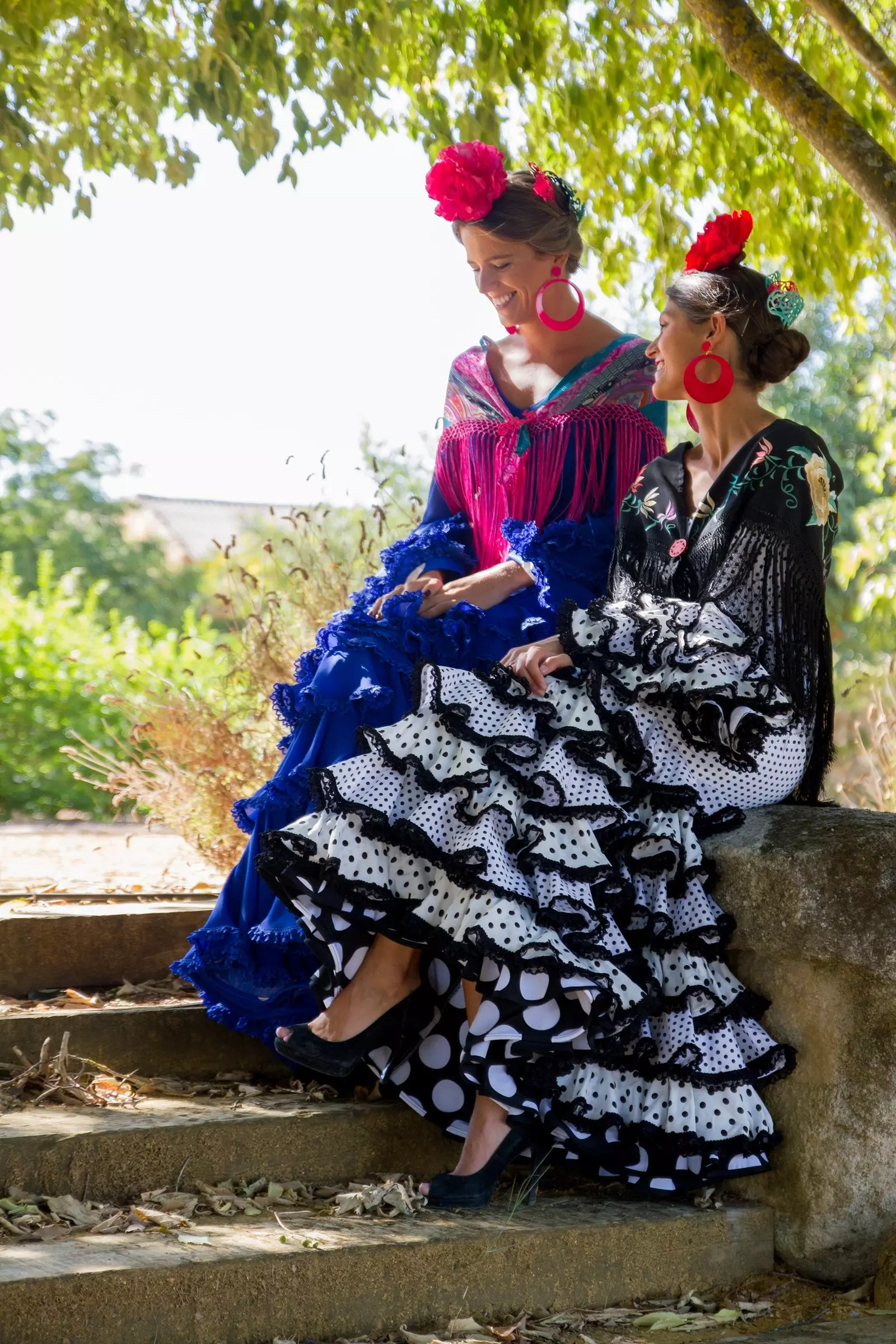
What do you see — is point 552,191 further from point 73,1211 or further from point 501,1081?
point 73,1211

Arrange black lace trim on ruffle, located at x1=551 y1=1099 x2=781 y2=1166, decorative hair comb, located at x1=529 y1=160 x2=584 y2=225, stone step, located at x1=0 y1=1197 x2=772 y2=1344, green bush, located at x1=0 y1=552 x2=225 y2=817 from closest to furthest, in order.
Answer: stone step, located at x1=0 y1=1197 x2=772 y2=1344 → black lace trim on ruffle, located at x1=551 y1=1099 x2=781 y2=1166 → decorative hair comb, located at x1=529 y1=160 x2=584 y2=225 → green bush, located at x1=0 y1=552 x2=225 y2=817

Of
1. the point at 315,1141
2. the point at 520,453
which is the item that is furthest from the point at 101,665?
the point at 315,1141

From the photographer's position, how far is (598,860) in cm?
234

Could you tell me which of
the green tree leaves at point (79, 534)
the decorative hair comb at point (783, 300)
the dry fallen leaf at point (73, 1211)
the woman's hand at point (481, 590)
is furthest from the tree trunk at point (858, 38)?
the green tree leaves at point (79, 534)

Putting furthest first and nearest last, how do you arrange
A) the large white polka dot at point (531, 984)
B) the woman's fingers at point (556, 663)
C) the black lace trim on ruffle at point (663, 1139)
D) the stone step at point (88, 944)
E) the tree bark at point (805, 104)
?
the tree bark at point (805, 104)
the stone step at point (88, 944)
the woman's fingers at point (556, 663)
the black lace trim on ruffle at point (663, 1139)
the large white polka dot at point (531, 984)

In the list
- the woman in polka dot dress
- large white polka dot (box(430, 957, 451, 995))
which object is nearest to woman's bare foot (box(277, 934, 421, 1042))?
the woman in polka dot dress

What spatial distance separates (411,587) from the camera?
3033 mm

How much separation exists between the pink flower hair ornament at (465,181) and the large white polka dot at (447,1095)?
209 centimetres

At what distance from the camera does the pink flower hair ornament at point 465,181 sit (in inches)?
123

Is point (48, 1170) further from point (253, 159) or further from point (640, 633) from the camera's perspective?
point (253, 159)

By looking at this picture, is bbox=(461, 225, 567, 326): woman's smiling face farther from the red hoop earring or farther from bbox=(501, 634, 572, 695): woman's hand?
bbox=(501, 634, 572, 695): woman's hand

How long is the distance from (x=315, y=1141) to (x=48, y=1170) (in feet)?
1.65

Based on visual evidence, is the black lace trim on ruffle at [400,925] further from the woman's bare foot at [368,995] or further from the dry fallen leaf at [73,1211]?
the dry fallen leaf at [73,1211]

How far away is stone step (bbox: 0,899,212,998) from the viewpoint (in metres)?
3.13
